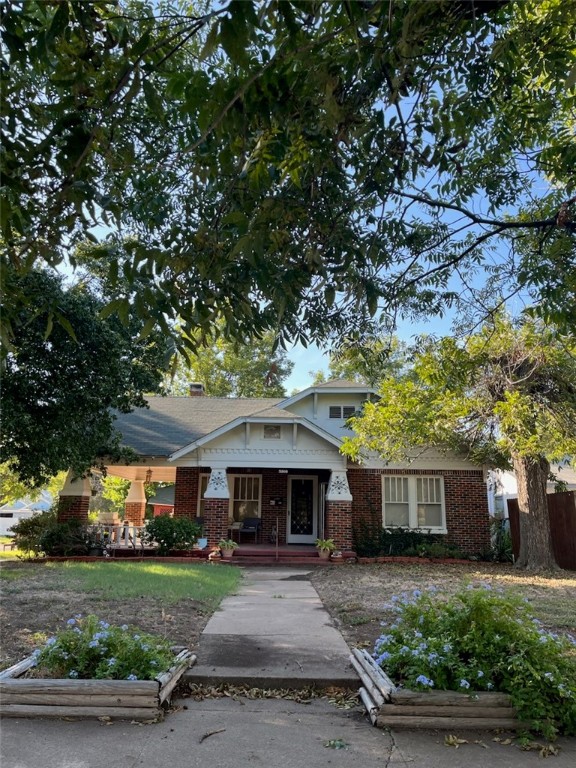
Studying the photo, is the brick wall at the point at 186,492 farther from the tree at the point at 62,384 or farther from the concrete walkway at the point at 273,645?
the concrete walkway at the point at 273,645

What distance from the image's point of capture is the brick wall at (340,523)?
52.3 feet

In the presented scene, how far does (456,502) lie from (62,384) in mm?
11638

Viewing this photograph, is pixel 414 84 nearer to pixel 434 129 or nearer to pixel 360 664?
pixel 434 129

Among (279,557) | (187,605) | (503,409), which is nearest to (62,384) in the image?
(187,605)

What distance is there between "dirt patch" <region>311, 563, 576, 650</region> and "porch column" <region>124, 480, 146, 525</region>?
36.4ft

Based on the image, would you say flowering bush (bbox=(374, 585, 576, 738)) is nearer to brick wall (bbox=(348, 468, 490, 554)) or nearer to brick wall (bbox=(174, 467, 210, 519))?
brick wall (bbox=(348, 468, 490, 554))

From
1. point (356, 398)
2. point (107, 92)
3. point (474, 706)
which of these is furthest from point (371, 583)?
point (107, 92)

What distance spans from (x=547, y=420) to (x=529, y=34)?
908cm

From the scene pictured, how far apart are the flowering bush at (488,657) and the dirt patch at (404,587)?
54.1 inches

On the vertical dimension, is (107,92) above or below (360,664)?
above

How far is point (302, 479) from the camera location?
1875cm

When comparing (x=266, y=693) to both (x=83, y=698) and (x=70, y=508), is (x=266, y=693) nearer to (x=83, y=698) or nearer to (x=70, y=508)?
(x=83, y=698)

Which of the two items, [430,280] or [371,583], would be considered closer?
[430,280]

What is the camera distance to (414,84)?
361 cm
